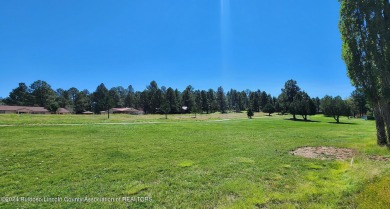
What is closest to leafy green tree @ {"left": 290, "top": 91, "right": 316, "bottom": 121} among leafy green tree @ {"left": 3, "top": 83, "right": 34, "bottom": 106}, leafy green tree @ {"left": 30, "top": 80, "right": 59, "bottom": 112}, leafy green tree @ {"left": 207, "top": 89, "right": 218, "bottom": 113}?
leafy green tree @ {"left": 207, "top": 89, "right": 218, "bottom": 113}

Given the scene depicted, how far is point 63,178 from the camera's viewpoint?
28.0 feet

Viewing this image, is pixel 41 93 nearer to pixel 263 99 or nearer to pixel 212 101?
pixel 212 101

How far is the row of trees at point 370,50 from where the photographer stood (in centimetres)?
1379

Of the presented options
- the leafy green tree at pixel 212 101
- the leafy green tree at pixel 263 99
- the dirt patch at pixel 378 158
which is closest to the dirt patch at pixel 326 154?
the dirt patch at pixel 378 158

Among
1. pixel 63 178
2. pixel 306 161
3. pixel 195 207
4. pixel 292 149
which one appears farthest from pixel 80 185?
pixel 292 149

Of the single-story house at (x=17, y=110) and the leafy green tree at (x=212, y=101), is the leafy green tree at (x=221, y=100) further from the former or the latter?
the single-story house at (x=17, y=110)

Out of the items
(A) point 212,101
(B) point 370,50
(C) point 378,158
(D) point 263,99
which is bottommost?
(C) point 378,158

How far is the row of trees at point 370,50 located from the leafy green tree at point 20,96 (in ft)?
445

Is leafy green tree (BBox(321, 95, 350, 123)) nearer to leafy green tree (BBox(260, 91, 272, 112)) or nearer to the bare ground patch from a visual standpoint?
the bare ground patch

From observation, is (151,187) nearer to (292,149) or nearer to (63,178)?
(63,178)

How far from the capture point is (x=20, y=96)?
385 ft

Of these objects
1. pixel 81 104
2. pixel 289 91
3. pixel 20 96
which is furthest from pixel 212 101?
pixel 20 96

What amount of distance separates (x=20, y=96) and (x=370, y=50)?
142 metres

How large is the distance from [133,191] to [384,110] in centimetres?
1576
